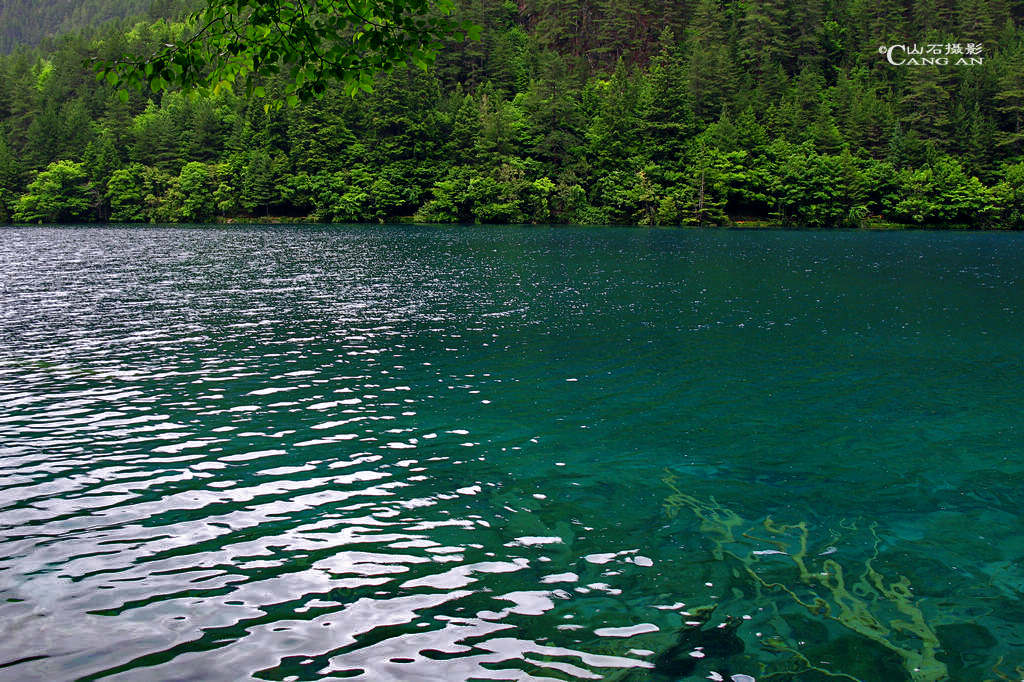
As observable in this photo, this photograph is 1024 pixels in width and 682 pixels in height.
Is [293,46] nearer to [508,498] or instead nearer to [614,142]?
[508,498]

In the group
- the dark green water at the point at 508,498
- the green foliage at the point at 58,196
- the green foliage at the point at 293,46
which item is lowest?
the dark green water at the point at 508,498

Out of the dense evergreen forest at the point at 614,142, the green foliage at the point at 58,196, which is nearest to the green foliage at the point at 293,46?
the dense evergreen forest at the point at 614,142

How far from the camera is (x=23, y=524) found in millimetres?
10438

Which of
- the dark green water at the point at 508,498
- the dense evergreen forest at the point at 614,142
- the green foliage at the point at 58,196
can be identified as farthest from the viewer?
the green foliage at the point at 58,196

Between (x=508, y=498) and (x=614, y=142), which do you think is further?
(x=614, y=142)

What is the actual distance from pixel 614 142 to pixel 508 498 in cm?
10770

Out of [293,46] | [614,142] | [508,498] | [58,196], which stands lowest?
[508,498]

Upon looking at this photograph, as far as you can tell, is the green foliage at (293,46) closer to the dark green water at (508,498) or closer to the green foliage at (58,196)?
the dark green water at (508,498)

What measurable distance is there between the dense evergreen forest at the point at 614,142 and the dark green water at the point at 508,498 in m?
81.3

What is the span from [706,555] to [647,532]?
965 millimetres

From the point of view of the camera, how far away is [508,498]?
11.6 m

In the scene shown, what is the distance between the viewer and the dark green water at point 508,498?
25.2 feet

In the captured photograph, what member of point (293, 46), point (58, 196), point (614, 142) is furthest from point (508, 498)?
point (58, 196)

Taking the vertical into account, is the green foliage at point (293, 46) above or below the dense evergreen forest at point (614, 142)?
below
